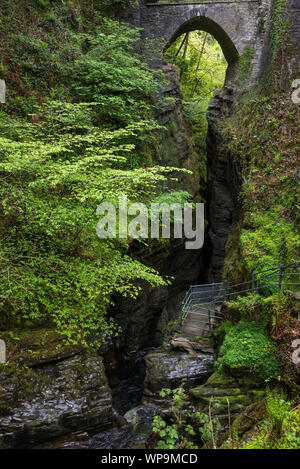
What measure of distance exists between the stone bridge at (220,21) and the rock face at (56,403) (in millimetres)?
14114

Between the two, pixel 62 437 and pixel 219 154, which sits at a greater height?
pixel 219 154

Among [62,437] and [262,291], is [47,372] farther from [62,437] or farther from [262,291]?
[262,291]

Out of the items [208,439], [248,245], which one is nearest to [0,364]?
[208,439]

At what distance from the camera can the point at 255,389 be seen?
6039mm

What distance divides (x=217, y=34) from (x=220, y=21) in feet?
3.08

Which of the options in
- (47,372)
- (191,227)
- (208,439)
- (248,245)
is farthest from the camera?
(191,227)

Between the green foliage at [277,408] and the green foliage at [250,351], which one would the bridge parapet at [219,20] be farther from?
the green foliage at [277,408]

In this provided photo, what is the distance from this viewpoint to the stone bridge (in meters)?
14.9

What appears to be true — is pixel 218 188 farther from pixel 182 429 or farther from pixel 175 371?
pixel 182 429

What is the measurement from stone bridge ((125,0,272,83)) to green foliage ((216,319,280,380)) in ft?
43.6

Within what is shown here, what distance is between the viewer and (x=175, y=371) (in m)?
8.50

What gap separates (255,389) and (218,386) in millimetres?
857

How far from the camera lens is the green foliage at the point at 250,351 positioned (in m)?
5.95

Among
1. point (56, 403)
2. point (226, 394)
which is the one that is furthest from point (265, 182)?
point (56, 403)
